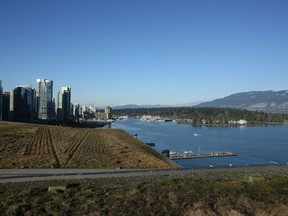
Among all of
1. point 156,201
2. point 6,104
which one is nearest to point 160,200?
point 156,201

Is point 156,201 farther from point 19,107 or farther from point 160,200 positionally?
point 19,107

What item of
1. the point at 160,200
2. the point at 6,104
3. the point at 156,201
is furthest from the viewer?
the point at 6,104

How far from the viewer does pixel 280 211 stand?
400 inches

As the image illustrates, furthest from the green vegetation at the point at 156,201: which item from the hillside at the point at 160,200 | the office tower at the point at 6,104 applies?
the office tower at the point at 6,104

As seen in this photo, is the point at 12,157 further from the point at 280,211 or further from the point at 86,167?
the point at 280,211

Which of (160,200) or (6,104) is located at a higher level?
(6,104)

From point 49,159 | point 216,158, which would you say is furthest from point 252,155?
point 49,159

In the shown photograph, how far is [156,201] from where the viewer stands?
11578 millimetres

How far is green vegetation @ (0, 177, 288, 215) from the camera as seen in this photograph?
10.4m

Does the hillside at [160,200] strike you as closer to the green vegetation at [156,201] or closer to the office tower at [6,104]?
the green vegetation at [156,201]

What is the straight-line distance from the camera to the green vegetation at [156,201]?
1040 centimetres

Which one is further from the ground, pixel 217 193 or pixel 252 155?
pixel 217 193

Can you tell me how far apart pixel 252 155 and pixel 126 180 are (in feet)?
169

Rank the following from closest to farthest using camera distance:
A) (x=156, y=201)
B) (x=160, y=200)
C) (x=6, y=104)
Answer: (x=156, y=201) → (x=160, y=200) → (x=6, y=104)
